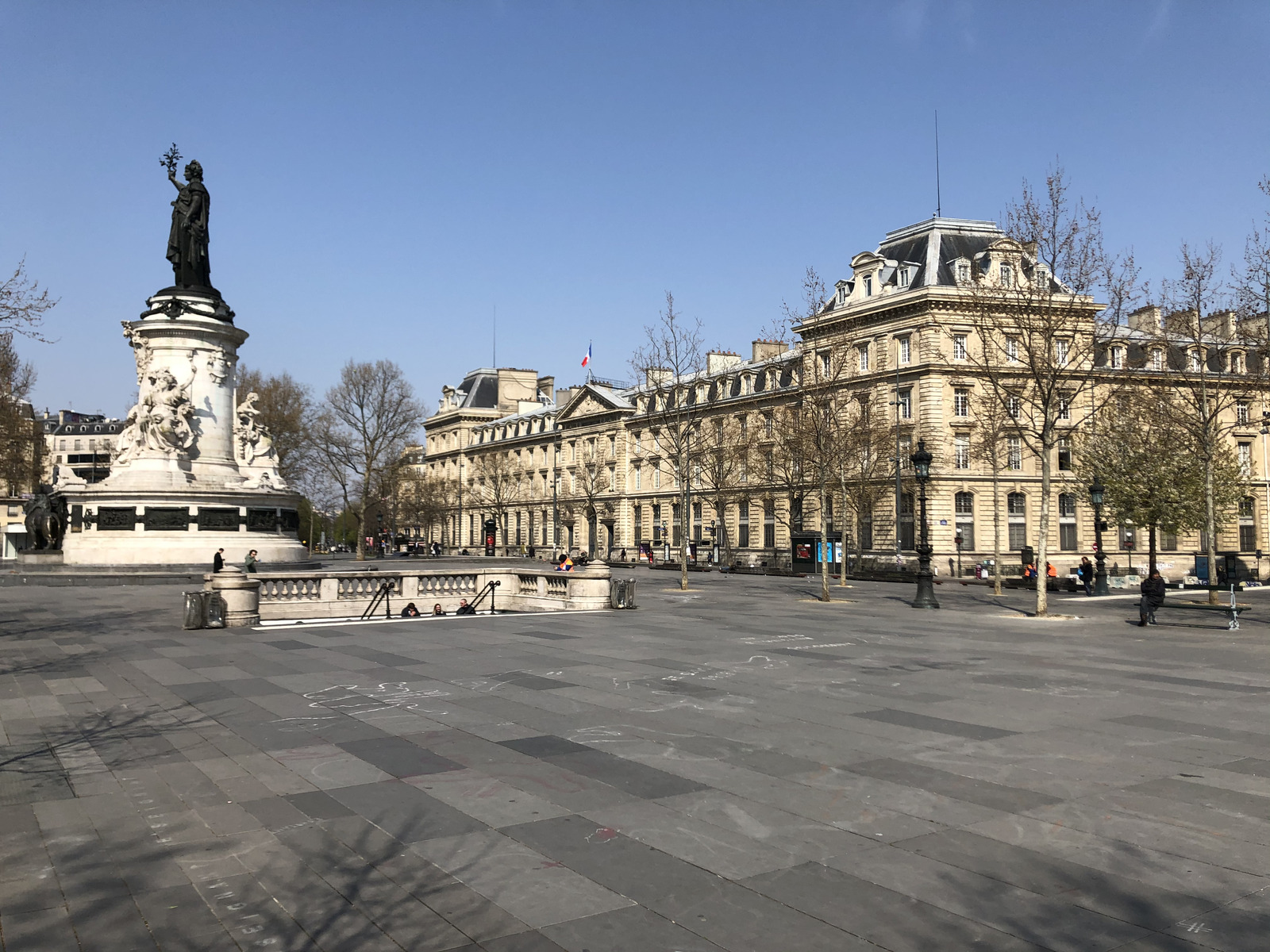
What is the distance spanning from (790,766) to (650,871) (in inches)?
118

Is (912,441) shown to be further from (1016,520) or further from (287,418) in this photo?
(287,418)

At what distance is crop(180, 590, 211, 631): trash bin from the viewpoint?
20297mm

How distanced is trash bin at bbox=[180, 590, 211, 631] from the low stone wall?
1155 millimetres

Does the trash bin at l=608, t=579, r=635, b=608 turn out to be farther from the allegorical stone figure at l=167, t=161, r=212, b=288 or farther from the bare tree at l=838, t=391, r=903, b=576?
the bare tree at l=838, t=391, r=903, b=576

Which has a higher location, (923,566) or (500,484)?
(500,484)

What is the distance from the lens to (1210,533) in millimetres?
28094

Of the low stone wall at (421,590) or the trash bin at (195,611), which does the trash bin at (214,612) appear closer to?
the trash bin at (195,611)

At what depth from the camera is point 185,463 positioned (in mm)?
39469

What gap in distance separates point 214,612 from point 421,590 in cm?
692

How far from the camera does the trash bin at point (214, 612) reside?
20.6m

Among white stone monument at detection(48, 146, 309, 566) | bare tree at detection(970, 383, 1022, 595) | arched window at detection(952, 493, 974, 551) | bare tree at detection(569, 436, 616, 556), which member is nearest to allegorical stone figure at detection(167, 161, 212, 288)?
white stone monument at detection(48, 146, 309, 566)

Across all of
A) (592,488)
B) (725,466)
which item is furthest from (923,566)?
(592,488)

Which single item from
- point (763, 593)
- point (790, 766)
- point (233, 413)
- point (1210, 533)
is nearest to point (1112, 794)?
point (790, 766)

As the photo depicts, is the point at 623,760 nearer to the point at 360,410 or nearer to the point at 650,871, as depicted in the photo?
the point at 650,871
